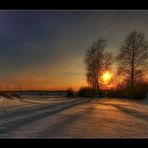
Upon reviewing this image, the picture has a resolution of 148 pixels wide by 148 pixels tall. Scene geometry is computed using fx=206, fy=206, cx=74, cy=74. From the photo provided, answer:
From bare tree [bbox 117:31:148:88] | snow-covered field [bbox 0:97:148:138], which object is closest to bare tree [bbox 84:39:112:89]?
bare tree [bbox 117:31:148:88]

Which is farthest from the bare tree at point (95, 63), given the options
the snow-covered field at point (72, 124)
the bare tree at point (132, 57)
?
the snow-covered field at point (72, 124)

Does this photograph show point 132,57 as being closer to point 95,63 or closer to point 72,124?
point 95,63

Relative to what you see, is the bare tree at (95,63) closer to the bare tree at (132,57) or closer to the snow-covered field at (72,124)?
the bare tree at (132,57)

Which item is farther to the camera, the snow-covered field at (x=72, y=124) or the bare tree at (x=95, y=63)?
the bare tree at (x=95, y=63)

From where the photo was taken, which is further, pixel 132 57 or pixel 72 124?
pixel 132 57

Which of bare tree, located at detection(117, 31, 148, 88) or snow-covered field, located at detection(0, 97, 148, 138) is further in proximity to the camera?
bare tree, located at detection(117, 31, 148, 88)

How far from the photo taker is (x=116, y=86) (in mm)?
18625

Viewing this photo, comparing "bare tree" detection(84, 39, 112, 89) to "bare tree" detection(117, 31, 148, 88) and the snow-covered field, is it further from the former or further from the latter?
the snow-covered field

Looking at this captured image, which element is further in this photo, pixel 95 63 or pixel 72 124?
pixel 95 63

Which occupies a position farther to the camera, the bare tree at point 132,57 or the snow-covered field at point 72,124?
the bare tree at point 132,57

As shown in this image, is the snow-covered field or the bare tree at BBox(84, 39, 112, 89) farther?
the bare tree at BBox(84, 39, 112, 89)

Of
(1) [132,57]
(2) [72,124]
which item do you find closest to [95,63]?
(1) [132,57]
